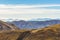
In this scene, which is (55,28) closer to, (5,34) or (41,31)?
(41,31)

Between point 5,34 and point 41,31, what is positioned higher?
point 41,31

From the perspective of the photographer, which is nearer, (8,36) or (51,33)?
(51,33)

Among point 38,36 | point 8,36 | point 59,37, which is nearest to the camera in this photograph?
point 59,37

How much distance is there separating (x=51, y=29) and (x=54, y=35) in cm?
235

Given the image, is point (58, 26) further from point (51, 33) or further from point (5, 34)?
point (5, 34)

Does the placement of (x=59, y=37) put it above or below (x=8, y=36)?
above

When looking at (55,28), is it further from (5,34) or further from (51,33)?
(5,34)

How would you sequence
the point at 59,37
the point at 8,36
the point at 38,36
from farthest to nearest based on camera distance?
1. the point at 8,36
2. the point at 38,36
3. the point at 59,37

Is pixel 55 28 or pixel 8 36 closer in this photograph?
pixel 55 28

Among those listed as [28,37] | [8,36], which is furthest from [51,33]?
[8,36]

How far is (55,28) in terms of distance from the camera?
78500 mm

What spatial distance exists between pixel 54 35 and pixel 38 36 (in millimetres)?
5687

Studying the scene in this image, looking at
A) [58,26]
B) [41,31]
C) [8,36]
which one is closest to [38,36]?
[41,31]

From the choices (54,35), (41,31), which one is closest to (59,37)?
(54,35)
